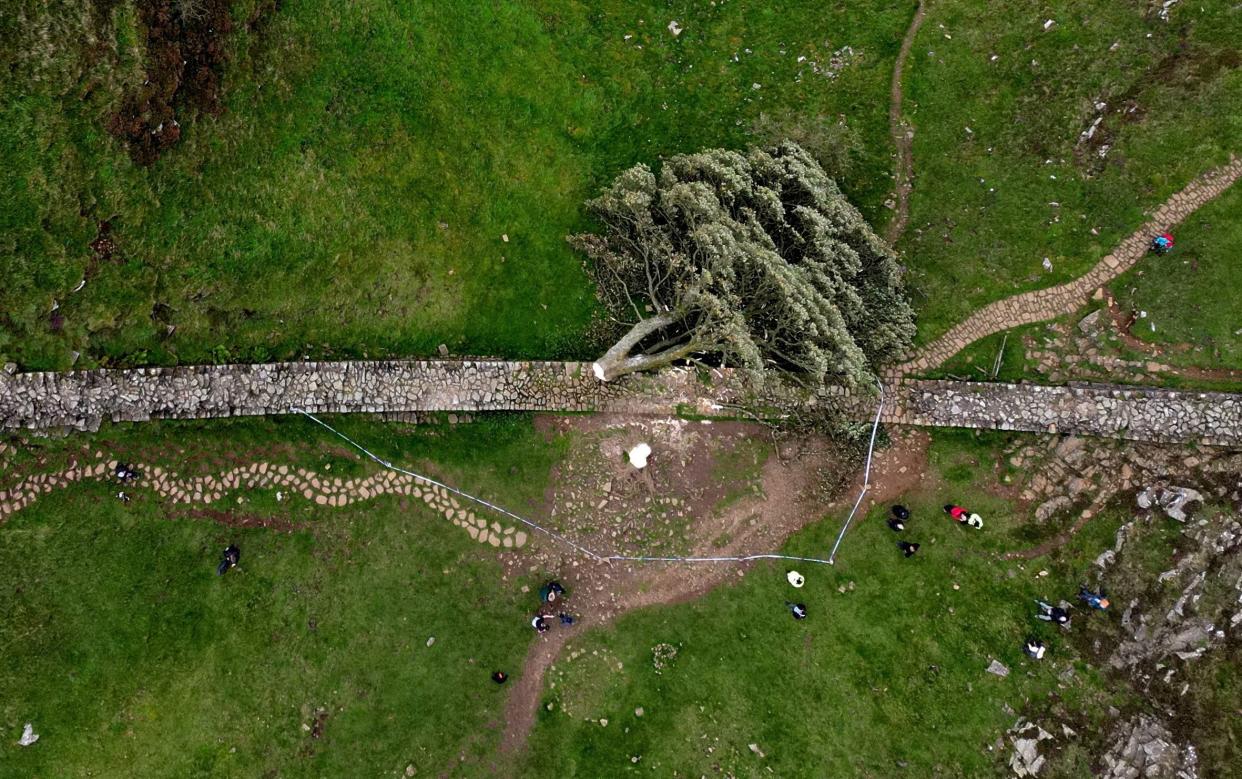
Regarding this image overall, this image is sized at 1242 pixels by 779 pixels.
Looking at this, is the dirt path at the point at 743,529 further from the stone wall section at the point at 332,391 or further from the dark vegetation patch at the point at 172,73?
the dark vegetation patch at the point at 172,73

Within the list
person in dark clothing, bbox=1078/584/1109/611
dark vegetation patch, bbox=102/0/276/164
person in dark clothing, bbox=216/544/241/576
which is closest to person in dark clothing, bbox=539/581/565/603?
person in dark clothing, bbox=216/544/241/576

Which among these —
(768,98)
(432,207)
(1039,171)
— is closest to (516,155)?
(432,207)

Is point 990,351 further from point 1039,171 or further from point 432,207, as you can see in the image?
point 432,207

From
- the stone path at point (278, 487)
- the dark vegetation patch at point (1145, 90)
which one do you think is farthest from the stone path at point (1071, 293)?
the stone path at point (278, 487)

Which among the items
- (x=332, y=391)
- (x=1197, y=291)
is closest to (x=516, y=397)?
(x=332, y=391)

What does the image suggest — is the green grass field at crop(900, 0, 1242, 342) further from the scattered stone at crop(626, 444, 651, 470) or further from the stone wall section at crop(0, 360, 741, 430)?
the scattered stone at crop(626, 444, 651, 470)

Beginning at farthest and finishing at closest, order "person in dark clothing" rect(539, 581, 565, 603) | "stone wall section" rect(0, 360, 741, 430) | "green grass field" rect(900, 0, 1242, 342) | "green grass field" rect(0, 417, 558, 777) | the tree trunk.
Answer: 1. "green grass field" rect(900, 0, 1242, 342)
2. "person in dark clothing" rect(539, 581, 565, 603)
3. "stone wall section" rect(0, 360, 741, 430)
4. "green grass field" rect(0, 417, 558, 777)
5. the tree trunk
